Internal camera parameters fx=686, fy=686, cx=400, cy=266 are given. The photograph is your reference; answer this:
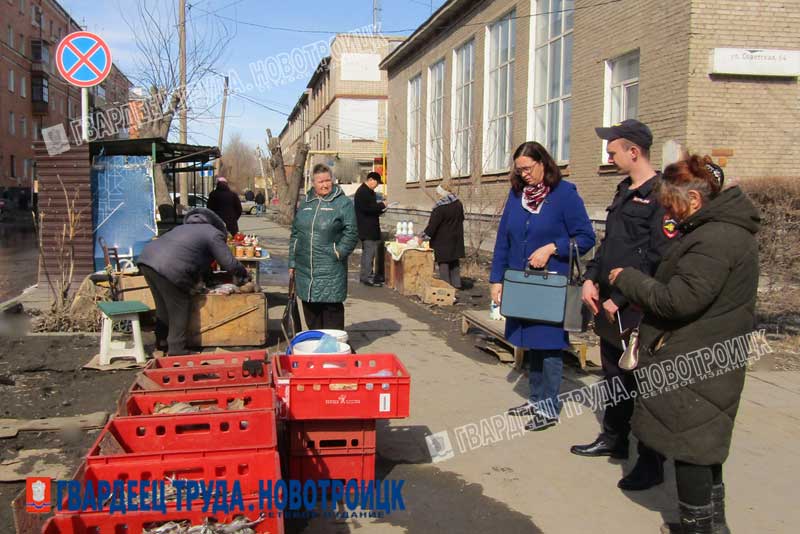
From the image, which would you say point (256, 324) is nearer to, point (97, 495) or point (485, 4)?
point (97, 495)

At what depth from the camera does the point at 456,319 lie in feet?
31.7

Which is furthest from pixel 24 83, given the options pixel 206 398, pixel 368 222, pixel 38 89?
pixel 206 398

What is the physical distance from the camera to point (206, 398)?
3.77 meters

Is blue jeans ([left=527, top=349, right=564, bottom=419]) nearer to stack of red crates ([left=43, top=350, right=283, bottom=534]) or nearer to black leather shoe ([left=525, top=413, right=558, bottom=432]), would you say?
black leather shoe ([left=525, top=413, right=558, bottom=432])

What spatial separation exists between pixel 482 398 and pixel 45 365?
4180 millimetres

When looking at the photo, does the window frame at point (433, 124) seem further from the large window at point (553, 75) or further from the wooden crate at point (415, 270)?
the wooden crate at point (415, 270)

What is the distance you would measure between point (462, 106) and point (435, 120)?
2819 millimetres

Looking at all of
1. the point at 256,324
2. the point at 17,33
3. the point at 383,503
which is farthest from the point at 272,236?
the point at 17,33

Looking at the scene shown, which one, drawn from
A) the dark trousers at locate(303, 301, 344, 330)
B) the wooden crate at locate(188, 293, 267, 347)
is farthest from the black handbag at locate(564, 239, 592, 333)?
the wooden crate at locate(188, 293, 267, 347)

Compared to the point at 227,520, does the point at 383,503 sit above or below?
below

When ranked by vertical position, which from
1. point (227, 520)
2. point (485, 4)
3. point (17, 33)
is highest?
point (17, 33)

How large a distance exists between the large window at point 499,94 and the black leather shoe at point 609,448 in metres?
14.3

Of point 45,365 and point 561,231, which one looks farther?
point 45,365

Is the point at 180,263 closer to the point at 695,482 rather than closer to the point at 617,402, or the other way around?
the point at 617,402
